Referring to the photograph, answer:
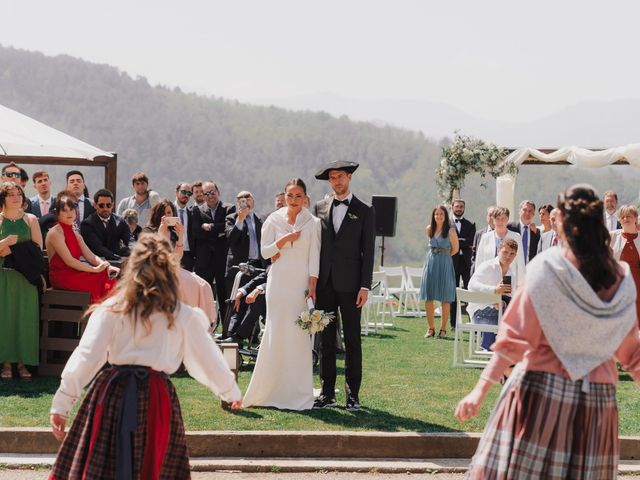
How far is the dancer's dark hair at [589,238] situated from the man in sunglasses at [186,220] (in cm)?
1075

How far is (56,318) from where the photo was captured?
10727mm

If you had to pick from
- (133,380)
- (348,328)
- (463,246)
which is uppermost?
(463,246)

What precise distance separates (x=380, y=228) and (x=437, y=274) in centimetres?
943

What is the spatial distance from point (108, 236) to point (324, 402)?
360cm

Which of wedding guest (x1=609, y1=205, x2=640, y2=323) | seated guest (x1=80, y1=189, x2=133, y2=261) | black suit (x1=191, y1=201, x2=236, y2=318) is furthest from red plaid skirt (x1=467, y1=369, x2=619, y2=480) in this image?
black suit (x1=191, y1=201, x2=236, y2=318)

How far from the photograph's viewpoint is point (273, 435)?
25.5 feet

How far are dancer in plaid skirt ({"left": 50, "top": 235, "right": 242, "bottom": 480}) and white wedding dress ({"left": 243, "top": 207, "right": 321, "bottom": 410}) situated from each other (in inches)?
165

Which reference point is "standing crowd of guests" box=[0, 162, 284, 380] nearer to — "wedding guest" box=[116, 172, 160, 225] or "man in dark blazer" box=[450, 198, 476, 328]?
"wedding guest" box=[116, 172, 160, 225]

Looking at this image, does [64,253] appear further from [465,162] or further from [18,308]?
[465,162]

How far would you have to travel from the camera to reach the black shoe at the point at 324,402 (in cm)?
934

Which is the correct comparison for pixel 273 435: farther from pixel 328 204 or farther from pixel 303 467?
pixel 328 204

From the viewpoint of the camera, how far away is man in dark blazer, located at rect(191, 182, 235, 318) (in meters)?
14.9

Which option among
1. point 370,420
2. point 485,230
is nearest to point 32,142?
point 370,420

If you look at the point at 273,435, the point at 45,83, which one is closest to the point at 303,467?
the point at 273,435
